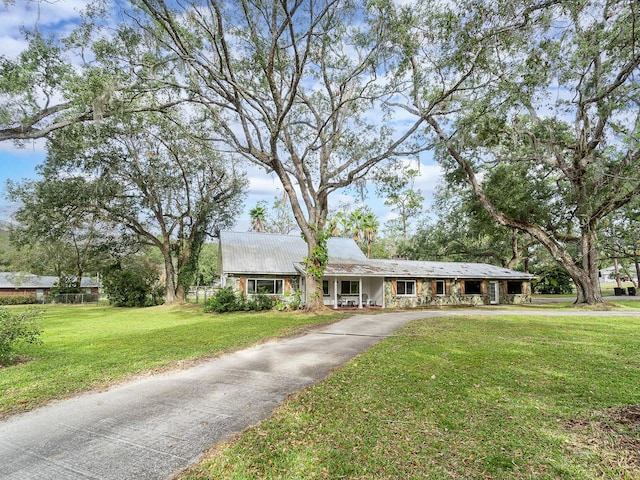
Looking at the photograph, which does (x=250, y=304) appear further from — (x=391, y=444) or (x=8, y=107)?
(x=391, y=444)

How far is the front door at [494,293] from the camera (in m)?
24.7

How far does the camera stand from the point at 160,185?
77.2ft

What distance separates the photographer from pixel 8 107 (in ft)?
33.9

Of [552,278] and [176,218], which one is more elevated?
[176,218]

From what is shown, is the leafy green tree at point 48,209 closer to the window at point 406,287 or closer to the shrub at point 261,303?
the shrub at point 261,303

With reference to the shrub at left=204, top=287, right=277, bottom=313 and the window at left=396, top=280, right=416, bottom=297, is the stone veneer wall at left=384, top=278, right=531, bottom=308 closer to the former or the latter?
the window at left=396, top=280, right=416, bottom=297

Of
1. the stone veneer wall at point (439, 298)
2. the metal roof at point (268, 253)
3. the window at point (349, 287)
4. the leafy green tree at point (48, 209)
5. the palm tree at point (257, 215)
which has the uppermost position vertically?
the palm tree at point (257, 215)

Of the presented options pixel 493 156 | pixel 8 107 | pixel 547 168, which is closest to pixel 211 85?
pixel 8 107

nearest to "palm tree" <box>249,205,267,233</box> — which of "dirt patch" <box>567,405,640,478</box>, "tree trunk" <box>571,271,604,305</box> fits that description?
"tree trunk" <box>571,271,604,305</box>

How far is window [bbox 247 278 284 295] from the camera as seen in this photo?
20.1 m

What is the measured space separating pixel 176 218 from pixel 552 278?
39389 mm

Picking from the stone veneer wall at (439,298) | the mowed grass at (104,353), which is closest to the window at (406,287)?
the stone veneer wall at (439,298)

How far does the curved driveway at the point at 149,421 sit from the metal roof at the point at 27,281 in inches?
1656

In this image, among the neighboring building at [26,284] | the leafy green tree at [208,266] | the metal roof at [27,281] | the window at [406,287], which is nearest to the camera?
the window at [406,287]
